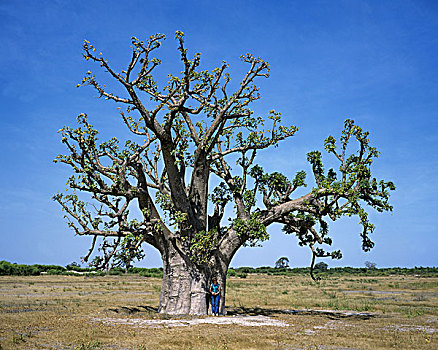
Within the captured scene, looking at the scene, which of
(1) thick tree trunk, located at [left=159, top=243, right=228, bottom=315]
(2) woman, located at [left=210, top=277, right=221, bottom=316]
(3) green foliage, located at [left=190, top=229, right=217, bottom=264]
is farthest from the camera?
(2) woman, located at [left=210, top=277, right=221, bottom=316]

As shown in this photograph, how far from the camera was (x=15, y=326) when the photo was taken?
578 inches

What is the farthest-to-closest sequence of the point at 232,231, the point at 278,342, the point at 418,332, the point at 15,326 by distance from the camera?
the point at 232,231, the point at 418,332, the point at 15,326, the point at 278,342

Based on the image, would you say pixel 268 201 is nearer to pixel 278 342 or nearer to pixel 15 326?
pixel 278 342

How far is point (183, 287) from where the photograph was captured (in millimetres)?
19141

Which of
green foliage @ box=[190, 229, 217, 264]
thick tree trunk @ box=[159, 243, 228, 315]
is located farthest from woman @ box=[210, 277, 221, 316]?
green foliage @ box=[190, 229, 217, 264]

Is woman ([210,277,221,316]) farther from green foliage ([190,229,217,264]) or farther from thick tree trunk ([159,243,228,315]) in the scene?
green foliage ([190,229,217,264])

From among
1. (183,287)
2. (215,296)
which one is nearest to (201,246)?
(183,287)

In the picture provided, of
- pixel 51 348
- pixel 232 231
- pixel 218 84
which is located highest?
pixel 218 84

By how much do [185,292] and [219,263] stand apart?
204cm

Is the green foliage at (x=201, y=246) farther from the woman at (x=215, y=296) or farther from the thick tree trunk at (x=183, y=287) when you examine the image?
the woman at (x=215, y=296)

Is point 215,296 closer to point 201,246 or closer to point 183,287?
point 183,287

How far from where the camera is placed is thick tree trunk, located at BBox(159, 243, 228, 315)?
62.6ft

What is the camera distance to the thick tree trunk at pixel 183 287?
1908cm

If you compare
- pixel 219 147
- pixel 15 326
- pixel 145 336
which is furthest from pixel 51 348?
pixel 219 147
